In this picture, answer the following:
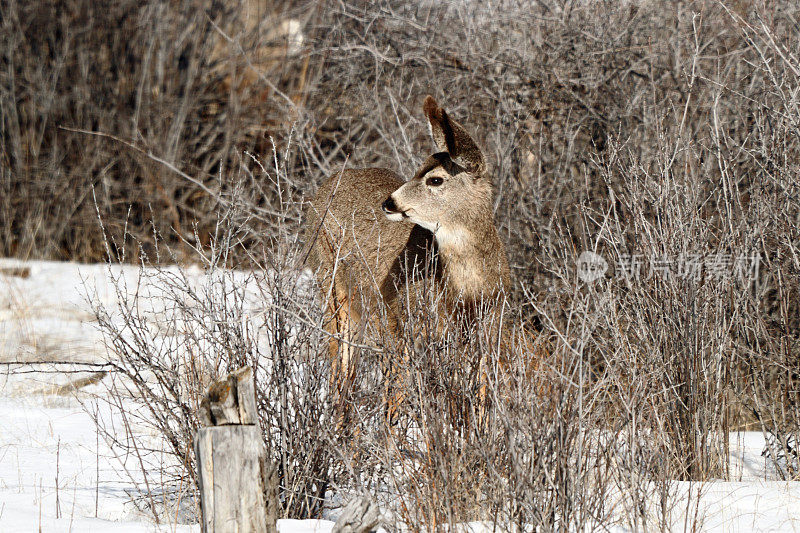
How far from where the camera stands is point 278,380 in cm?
440

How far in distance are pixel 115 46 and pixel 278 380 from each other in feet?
30.9

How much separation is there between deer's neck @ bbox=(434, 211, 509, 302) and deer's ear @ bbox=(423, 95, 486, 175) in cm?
32

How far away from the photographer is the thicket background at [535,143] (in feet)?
16.1

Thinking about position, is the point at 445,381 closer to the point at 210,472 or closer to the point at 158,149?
the point at 210,472

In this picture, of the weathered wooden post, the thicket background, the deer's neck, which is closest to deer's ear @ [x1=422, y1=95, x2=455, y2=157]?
the deer's neck

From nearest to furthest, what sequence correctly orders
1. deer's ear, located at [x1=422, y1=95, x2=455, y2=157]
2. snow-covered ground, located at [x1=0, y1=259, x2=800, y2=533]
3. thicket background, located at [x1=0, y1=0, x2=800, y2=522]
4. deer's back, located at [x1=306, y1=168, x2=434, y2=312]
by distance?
snow-covered ground, located at [x1=0, y1=259, x2=800, y2=533]
thicket background, located at [x1=0, y1=0, x2=800, y2=522]
deer's ear, located at [x1=422, y1=95, x2=455, y2=157]
deer's back, located at [x1=306, y1=168, x2=434, y2=312]

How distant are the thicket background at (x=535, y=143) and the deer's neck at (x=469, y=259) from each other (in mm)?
437

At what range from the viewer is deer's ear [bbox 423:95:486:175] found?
210 inches

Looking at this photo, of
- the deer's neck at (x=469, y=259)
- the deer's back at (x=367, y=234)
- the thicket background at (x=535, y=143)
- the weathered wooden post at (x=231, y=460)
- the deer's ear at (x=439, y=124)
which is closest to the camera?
the weathered wooden post at (x=231, y=460)

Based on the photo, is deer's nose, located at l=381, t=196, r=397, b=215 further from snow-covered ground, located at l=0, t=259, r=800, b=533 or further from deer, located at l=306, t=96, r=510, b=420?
snow-covered ground, located at l=0, t=259, r=800, b=533

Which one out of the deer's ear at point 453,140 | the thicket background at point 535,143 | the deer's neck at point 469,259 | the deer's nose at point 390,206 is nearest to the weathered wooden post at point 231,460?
the thicket background at point 535,143

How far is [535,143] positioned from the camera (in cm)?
760

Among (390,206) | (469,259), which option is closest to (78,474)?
(390,206)

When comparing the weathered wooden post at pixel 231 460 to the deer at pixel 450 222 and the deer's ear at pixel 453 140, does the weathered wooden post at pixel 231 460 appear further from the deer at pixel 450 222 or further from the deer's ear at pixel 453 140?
the deer's ear at pixel 453 140
